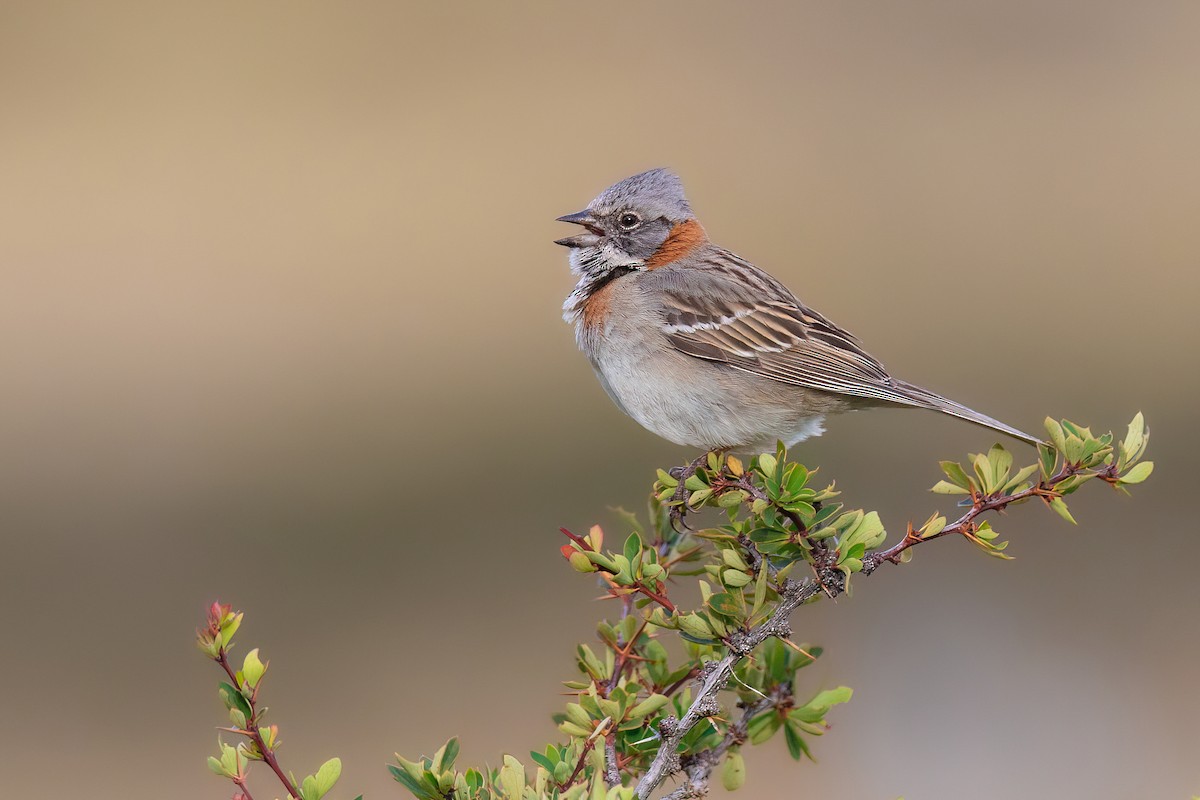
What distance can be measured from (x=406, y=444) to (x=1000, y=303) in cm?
600

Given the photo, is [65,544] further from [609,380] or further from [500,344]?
[609,380]

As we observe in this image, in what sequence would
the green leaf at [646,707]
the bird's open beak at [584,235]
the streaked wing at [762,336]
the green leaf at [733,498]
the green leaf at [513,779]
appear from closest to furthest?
the green leaf at [513,779]
the green leaf at [646,707]
the green leaf at [733,498]
the streaked wing at [762,336]
the bird's open beak at [584,235]

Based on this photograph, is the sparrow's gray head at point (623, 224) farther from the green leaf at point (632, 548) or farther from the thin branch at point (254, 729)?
the thin branch at point (254, 729)

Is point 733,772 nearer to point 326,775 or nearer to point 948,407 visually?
point 326,775

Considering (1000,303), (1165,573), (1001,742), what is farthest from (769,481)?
(1000,303)

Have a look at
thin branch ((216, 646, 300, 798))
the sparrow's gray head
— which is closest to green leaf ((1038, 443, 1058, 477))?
thin branch ((216, 646, 300, 798))

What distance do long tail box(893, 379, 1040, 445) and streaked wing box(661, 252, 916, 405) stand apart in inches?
1.3

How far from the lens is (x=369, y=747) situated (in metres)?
8.84

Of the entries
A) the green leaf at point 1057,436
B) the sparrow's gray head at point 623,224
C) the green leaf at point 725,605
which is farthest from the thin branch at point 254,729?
the sparrow's gray head at point 623,224

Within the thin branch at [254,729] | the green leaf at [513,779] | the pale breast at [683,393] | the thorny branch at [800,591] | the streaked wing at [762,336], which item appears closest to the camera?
the green leaf at [513,779]

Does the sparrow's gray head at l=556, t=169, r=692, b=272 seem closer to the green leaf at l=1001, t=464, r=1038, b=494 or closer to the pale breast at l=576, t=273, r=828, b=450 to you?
the pale breast at l=576, t=273, r=828, b=450

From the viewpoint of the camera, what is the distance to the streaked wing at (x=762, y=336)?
207 inches

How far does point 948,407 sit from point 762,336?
86 centimetres

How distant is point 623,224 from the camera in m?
5.78
